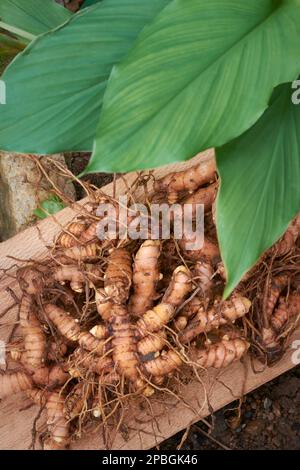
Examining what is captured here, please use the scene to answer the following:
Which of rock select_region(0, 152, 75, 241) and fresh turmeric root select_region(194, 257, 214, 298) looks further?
rock select_region(0, 152, 75, 241)

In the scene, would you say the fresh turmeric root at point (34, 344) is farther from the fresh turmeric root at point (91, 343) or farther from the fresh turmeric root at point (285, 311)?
the fresh turmeric root at point (285, 311)

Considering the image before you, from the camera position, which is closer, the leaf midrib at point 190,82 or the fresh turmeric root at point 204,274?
the leaf midrib at point 190,82

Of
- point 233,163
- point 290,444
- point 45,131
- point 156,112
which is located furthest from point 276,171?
point 290,444

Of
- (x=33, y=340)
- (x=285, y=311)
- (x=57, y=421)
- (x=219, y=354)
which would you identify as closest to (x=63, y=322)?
(x=33, y=340)

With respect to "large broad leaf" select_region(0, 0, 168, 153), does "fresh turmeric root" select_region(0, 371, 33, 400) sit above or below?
below

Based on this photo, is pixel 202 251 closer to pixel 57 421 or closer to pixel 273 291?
pixel 273 291

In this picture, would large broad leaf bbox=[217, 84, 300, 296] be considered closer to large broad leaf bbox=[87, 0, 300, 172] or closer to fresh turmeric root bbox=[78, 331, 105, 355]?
large broad leaf bbox=[87, 0, 300, 172]

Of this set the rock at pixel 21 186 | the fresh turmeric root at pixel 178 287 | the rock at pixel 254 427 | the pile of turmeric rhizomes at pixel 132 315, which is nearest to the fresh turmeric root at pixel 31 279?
the pile of turmeric rhizomes at pixel 132 315

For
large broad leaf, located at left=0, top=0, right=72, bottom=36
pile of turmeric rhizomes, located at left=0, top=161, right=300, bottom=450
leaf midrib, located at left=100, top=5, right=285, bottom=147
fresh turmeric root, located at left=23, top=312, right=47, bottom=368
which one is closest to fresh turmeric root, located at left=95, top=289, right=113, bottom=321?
pile of turmeric rhizomes, located at left=0, top=161, right=300, bottom=450
